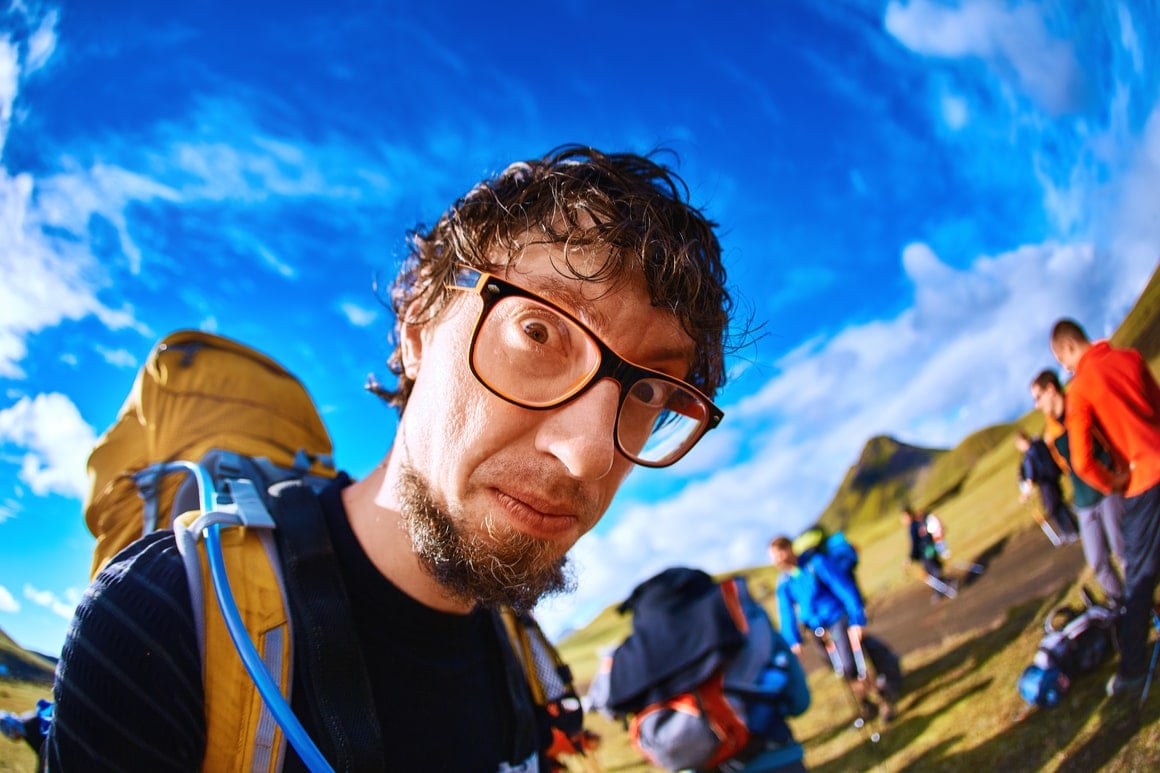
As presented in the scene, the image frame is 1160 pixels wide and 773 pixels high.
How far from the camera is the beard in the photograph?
164 centimetres

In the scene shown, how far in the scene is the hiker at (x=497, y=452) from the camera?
1.62 meters

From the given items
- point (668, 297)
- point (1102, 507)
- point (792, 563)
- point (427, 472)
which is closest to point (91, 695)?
point (427, 472)

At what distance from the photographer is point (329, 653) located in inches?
57.4

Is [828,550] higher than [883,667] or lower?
higher

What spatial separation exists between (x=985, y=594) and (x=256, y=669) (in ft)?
37.9

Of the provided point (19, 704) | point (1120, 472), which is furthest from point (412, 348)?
point (1120, 472)

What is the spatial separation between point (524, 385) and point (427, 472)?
425 mm

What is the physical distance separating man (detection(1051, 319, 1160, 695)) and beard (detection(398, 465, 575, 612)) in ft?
13.7

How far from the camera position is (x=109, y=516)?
8.07 ft

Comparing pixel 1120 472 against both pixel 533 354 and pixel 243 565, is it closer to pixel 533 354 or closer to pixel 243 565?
pixel 533 354

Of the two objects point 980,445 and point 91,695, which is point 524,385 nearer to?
point 91,695

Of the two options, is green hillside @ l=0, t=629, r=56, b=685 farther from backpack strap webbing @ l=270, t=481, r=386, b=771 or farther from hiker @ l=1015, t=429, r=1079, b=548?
hiker @ l=1015, t=429, r=1079, b=548

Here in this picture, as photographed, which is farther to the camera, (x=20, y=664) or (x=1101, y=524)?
(x=1101, y=524)

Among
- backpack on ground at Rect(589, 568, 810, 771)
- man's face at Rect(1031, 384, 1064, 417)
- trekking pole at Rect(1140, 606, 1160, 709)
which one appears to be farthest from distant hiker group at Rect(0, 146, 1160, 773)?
man's face at Rect(1031, 384, 1064, 417)
